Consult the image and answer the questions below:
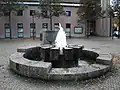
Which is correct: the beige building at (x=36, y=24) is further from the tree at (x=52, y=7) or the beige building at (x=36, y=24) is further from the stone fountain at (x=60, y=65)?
the stone fountain at (x=60, y=65)

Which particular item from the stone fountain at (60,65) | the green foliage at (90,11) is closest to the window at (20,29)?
the green foliage at (90,11)

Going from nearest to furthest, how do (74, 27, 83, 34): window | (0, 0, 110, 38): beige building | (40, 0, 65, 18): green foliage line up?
(40, 0, 65, 18): green foliage, (0, 0, 110, 38): beige building, (74, 27, 83, 34): window

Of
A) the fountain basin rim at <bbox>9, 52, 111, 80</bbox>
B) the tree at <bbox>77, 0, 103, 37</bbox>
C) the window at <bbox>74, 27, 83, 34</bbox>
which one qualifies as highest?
the tree at <bbox>77, 0, 103, 37</bbox>

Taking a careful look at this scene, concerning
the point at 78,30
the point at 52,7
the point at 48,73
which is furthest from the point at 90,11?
the point at 48,73

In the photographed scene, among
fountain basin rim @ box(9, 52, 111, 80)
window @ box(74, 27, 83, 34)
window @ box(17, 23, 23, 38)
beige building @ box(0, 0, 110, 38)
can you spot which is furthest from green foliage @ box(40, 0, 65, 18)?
fountain basin rim @ box(9, 52, 111, 80)

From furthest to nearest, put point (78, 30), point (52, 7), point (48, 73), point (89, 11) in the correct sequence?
point (78, 30) → point (89, 11) → point (52, 7) → point (48, 73)

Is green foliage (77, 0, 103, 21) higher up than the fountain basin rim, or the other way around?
green foliage (77, 0, 103, 21)

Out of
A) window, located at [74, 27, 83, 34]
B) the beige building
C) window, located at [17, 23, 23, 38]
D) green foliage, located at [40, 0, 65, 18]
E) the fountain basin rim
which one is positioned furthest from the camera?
window, located at [74, 27, 83, 34]

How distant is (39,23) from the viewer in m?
38.8

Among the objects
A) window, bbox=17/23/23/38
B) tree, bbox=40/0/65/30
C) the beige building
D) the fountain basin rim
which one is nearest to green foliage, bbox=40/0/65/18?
tree, bbox=40/0/65/30

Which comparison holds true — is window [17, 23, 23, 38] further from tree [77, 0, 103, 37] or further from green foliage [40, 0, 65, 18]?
tree [77, 0, 103, 37]

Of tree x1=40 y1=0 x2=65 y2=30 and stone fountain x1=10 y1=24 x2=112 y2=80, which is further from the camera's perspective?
tree x1=40 y1=0 x2=65 y2=30

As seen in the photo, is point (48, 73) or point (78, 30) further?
point (78, 30)

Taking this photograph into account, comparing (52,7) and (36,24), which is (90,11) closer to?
(52,7)
